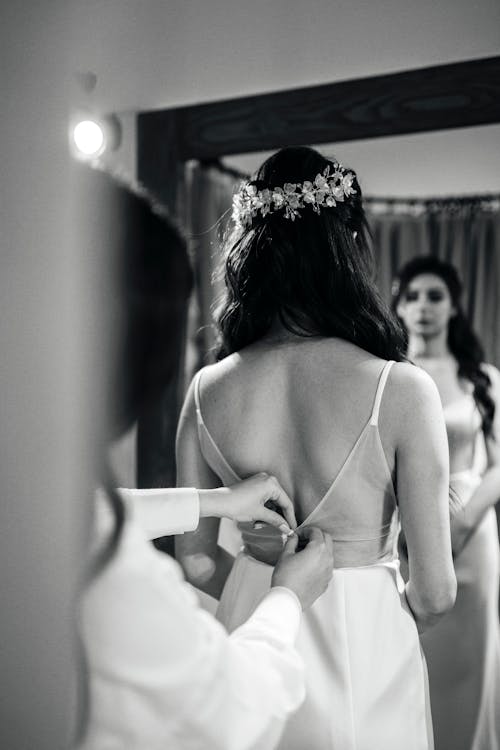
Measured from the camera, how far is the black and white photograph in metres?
0.72

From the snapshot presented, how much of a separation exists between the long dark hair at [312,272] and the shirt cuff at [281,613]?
0.47 meters

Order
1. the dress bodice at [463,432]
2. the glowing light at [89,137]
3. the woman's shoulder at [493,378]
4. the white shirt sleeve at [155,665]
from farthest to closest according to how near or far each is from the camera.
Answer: the woman's shoulder at [493,378], the dress bodice at [463,432], the glowing light at [89,137], the white shirt sleeve at [155,665]

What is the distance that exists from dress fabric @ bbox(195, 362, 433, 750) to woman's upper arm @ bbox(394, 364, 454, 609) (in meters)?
0.04

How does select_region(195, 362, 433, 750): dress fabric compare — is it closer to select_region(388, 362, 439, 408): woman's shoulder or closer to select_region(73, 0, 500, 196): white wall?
select_region(388, 362, 439, 408): woman's shoulder

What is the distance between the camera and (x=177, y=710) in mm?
680

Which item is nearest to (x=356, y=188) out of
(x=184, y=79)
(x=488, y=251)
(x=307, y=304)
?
Result: (x=307, y=304)

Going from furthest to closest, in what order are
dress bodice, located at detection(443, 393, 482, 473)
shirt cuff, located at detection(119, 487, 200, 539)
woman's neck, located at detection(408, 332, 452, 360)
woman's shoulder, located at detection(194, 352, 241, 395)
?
woman's neck, located at detection(408, 332, 452, 360) → dress bodice, located at detection(443, 393, 482, 473) → woman's shoulder, located at detection(194, 352, 241, 395) → shirt cuff, located at detection(119, 487, 200, 539)

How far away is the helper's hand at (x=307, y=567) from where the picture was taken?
1.04 meters

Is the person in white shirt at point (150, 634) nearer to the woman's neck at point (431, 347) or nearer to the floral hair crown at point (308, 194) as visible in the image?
the floral hair crown at point (308, 194)

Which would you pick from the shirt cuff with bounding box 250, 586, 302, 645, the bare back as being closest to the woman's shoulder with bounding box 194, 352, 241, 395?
the bare back

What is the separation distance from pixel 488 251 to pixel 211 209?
54.7 inches

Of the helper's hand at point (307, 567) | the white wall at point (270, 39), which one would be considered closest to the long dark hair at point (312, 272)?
the helper's hand at point (307, 567)

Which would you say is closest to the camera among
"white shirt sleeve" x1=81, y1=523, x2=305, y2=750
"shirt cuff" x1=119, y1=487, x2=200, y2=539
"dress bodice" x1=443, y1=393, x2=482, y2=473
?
"white shirt sleeve" x1=81, y1=523, x2=305, y2=750

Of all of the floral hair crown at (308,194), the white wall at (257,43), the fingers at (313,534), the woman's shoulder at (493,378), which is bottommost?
the fingers at (313,534)
